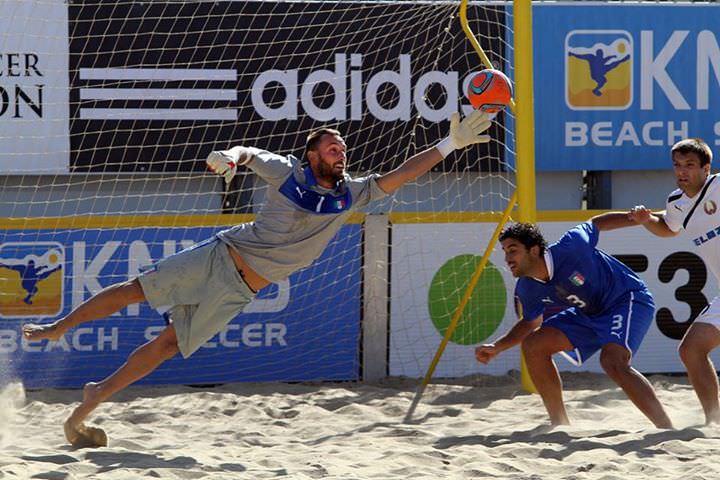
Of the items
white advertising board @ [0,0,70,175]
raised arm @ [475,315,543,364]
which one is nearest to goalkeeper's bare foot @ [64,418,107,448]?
raised arm @ [475,315,543,364]

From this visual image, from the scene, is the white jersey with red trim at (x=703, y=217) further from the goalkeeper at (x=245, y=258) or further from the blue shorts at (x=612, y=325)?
the goalkeeper at (x=245, y=258)

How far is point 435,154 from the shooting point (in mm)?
5695

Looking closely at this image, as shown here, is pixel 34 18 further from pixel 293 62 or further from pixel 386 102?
pixel 386 102

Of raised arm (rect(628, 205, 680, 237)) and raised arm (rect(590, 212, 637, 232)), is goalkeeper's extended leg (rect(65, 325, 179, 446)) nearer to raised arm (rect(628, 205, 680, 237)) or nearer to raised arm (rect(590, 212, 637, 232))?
raised arm (rect(590, 212, 637, 232))

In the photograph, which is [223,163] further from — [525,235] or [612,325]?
[612,325]

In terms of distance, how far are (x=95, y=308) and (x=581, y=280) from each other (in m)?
2.41

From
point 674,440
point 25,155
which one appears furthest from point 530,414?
point 25,155

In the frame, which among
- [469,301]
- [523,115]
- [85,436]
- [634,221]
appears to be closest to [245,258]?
[85,436]

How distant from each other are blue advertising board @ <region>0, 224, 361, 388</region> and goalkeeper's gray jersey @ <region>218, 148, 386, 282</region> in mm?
2390

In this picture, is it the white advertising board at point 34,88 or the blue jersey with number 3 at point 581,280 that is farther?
the white advertising board at point 34,88

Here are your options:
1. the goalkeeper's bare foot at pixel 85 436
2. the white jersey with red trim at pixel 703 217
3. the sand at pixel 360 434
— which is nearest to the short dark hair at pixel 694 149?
the white jersey with red trim at pixel 703 217

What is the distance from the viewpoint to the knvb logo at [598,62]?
9.45 metres

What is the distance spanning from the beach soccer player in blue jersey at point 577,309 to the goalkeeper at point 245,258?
765 mm

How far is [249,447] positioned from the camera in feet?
18.9
